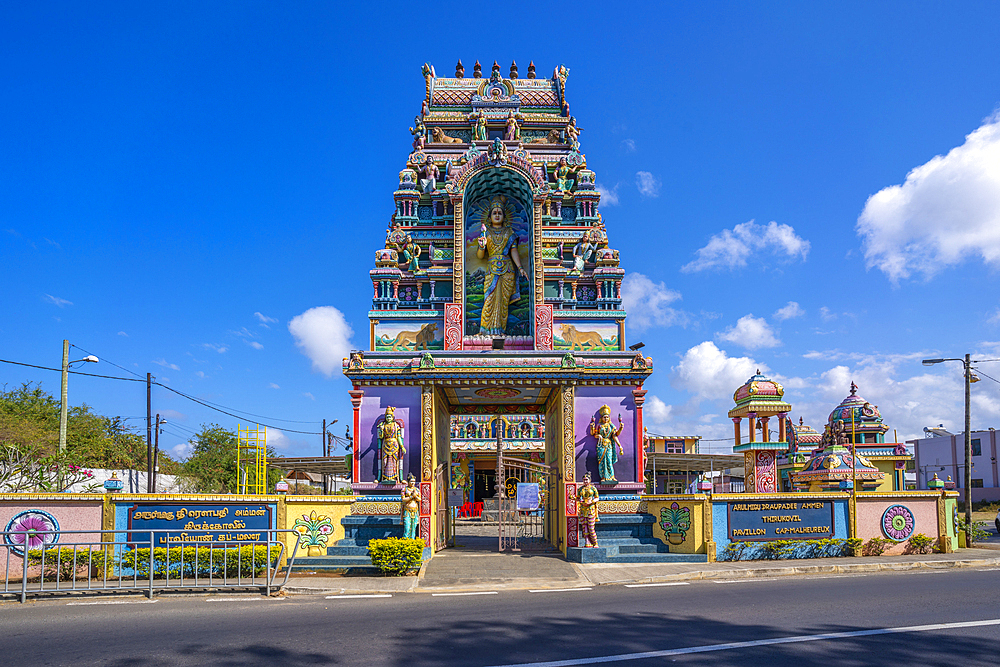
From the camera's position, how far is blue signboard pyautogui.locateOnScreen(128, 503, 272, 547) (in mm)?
15484

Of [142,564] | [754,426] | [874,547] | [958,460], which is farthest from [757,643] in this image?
[958,460]

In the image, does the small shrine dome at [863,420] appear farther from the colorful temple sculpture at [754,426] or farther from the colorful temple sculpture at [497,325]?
the colorful temple sculpture at [497,325]

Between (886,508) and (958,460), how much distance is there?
156ft

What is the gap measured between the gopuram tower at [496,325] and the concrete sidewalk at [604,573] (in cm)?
197

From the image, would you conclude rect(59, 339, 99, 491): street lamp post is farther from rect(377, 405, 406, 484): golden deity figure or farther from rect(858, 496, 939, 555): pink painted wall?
rect(858, 496, 939, 555): pink painted wall

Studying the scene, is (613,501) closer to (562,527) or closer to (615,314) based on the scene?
(562,527)

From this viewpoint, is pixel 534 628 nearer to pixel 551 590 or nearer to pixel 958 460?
pixel 551 590

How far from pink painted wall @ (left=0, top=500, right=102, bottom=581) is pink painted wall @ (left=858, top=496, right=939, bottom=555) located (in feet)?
60.4

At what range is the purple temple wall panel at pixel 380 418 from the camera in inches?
722

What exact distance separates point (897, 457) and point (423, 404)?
1262 inches

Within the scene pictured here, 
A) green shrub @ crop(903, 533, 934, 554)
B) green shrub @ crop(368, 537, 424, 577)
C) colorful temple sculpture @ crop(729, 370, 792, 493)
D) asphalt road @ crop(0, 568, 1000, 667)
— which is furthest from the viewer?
colorful temple sculpture @ crop(729, 370, 792, 493)

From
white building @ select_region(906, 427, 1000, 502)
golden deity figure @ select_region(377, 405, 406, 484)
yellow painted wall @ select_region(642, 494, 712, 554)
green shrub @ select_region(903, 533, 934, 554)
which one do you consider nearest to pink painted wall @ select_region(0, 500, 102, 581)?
golden deity figure @ select_region(377, 405, 406, 484)

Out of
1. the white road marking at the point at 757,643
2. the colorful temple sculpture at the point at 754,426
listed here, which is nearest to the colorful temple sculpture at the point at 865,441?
the colorful temple sculpture at the point at 754,426

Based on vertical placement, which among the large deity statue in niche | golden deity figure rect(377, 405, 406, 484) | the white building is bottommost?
the white building
